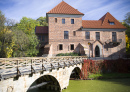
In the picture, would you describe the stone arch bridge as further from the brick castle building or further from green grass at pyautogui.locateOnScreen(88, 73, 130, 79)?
the brick castle building

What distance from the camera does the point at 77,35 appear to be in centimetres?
2830

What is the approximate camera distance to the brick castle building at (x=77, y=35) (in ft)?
89.6

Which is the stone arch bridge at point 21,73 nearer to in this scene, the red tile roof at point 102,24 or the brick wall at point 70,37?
the brick wall at point 70,37

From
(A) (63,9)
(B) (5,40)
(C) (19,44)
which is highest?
(A) (63,9)

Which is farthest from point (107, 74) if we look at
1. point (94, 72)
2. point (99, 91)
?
point (99, 91)

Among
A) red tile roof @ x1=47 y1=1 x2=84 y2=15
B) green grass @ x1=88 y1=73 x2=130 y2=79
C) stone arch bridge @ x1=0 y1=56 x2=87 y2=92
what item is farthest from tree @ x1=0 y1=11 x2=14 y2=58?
green grass @ x1=88 y1=73 x2=130 y2=79

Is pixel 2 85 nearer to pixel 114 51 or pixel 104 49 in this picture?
pixel 104 49

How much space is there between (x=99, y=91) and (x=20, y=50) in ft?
62.7

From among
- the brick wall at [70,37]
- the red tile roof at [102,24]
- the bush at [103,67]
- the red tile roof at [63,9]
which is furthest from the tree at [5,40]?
the red tile roof at [102,24]

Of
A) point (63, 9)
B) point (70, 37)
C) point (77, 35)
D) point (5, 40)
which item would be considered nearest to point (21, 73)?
point (5, 40)

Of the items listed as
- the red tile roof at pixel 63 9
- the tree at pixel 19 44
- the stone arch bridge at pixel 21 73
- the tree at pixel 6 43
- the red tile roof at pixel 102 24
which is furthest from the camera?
the red tile roof at pixel 102 24

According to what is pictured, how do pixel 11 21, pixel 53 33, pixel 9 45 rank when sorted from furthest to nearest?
pixel 53 33, pixel 11 21, pixel 9 45

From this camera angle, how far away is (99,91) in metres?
13.5

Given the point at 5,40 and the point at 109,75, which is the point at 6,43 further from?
the point at 109,75
